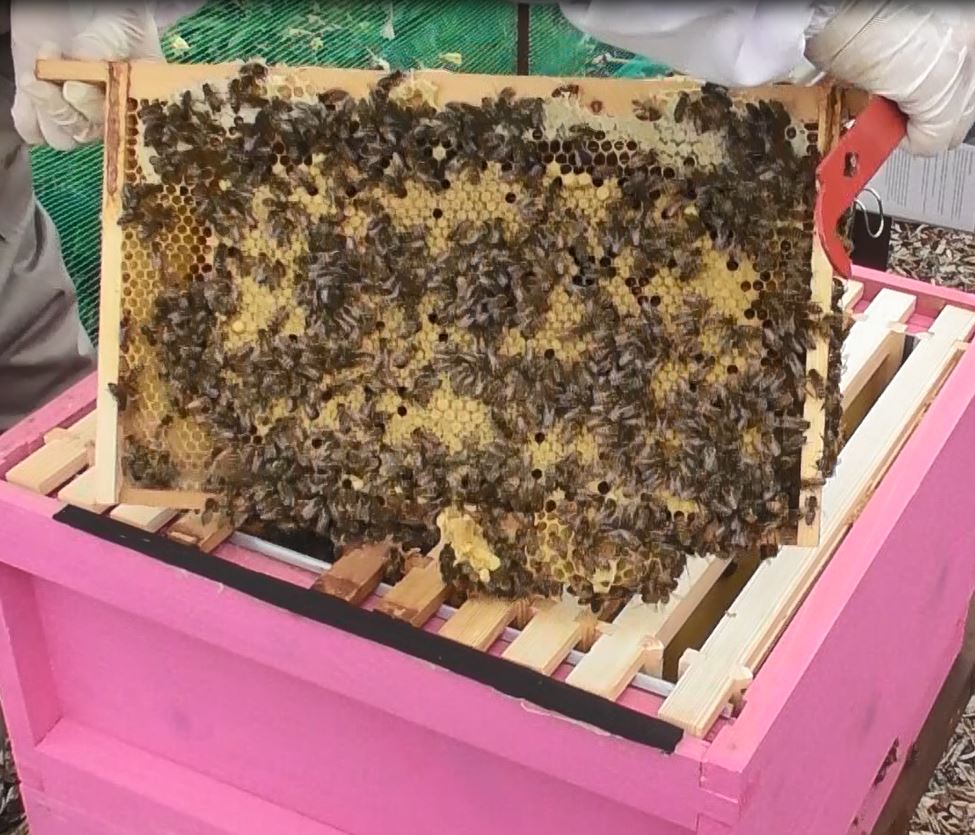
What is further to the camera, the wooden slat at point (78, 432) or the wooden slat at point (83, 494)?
the wooden slat at point (78, 432)

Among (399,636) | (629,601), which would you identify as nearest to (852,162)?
(629,601)

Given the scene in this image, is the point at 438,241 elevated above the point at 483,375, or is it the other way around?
the point at 438,241

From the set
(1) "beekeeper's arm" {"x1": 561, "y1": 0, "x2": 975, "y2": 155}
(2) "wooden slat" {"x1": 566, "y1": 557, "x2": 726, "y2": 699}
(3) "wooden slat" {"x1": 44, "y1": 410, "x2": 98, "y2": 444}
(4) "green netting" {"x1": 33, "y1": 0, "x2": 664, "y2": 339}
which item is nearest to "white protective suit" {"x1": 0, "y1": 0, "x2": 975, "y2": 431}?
(1) "beekeeper's arm" {"x1": 561, "y1": 0, "x2": 975, "y2": 155}

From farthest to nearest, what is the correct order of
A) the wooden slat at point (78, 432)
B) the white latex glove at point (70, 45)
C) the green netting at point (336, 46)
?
the green netting at point (336, 46) → the wooden slat at point (78, 432) → the white latex glove at point (70, 45)

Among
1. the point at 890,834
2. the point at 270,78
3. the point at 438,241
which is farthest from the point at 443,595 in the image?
the point at 890,834

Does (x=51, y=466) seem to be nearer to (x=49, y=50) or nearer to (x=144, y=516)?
(x=144, y=516)

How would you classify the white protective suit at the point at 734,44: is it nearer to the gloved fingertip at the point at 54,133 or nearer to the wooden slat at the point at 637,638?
the gloved fingertip at the point at 54,133

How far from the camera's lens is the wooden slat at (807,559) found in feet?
3.16

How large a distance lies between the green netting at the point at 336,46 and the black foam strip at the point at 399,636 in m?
1.52

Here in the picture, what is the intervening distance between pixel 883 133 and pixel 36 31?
760mm

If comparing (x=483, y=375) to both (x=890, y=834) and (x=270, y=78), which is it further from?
(x=890, y=834)

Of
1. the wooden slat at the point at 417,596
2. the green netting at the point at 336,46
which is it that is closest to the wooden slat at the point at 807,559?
the wooden slat at the point at 417,596

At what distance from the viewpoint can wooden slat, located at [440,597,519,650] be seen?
3.38ft

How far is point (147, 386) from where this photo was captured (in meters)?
1.12
